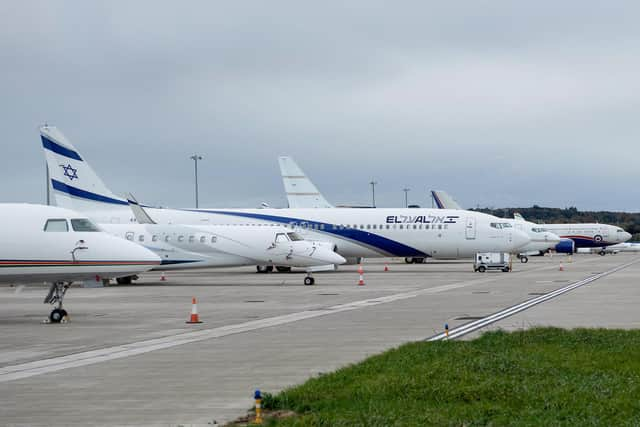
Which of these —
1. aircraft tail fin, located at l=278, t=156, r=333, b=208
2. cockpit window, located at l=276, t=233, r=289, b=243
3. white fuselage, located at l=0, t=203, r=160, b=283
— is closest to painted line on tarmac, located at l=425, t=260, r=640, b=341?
white fuselage, located at l=0, t=203, r=160, b=283

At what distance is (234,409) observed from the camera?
1059 centimetres

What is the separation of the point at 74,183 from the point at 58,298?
3086cm

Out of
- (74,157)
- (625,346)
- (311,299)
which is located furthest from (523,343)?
(74,157)

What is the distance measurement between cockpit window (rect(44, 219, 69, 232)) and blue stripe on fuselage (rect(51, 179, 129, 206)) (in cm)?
3076

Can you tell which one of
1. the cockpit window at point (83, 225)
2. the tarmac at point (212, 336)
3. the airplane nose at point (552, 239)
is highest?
the cockpit window at point (83, 225)

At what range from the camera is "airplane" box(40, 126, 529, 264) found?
52.4 m

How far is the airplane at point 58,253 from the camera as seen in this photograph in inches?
871

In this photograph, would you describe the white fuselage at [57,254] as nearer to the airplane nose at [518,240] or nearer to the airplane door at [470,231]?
the airplane door at [470,231]

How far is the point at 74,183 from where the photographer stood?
5278 cm

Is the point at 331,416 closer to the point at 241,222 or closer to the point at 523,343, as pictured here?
the point at 523,343

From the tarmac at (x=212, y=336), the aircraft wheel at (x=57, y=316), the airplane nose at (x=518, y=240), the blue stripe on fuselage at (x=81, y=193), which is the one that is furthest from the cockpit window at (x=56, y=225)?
the airplane nose at (x=518, y=240)

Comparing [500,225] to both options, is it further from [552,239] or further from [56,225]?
[56,225]

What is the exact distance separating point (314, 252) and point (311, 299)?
40.3 feet

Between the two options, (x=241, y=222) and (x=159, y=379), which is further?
(x=241, y=222)
